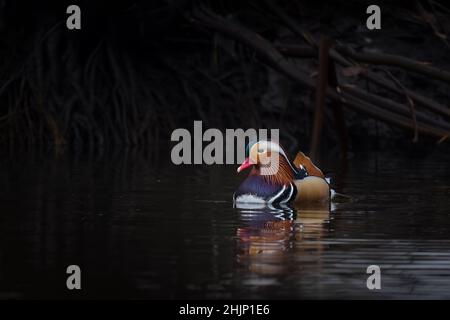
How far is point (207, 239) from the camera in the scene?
809 centimetres

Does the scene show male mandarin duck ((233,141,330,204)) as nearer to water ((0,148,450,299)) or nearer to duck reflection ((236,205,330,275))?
duck reflection ((236,205,330,275))

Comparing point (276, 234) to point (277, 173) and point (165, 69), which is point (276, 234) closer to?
point (277, 173)

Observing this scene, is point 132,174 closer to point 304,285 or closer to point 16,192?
point 16,192

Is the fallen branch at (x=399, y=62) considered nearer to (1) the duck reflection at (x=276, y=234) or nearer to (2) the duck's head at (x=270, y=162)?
(2) the duck's head at (x=270, y=162)

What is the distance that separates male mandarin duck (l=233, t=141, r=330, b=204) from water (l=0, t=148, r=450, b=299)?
192 mm

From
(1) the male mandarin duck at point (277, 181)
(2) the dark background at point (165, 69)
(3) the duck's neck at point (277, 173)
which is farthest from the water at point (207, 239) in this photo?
(2) the dark background at point (165, 69)

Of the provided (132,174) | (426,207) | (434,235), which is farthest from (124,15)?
(434,235)

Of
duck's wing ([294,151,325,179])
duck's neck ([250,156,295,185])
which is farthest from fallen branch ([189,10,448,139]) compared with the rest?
duck's neck ([250,156,295,185])

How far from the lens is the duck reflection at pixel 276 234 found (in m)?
7.24

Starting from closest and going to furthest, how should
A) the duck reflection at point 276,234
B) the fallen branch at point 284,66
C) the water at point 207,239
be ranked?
the water at point 207,239
the duck reflection at point 276,234
the fallen branch at point 284,66

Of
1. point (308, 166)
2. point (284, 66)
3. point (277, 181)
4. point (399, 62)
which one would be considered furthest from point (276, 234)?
point (284, 66)

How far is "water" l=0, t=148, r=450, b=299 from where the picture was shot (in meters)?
6.47

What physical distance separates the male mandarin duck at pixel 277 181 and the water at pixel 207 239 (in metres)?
0.19

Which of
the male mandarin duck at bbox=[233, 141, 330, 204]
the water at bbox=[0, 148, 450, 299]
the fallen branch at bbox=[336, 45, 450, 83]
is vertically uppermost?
the fallen branch at bbox=[336, 45, 450, 83]
